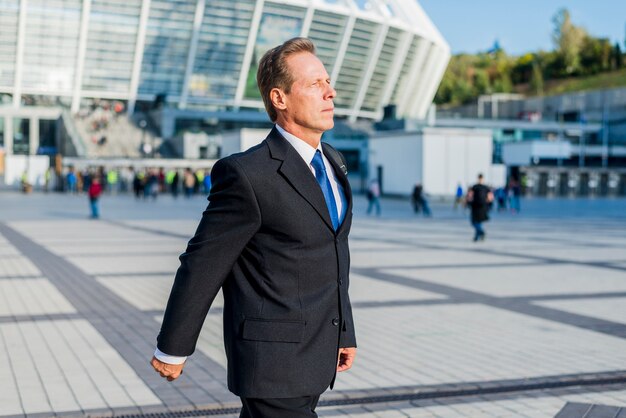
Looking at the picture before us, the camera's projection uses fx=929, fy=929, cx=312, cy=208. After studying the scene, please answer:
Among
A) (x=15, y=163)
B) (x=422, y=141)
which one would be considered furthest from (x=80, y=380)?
(x=15, y=163)

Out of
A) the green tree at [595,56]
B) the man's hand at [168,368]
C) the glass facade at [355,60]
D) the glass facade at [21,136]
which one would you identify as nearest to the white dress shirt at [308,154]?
the man's hand at [168,368]

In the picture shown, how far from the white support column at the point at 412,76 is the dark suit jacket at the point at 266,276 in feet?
284

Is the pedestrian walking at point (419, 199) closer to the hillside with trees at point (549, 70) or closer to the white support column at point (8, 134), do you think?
the white support column at point (8, 134)

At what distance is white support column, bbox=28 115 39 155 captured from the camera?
2933 inches

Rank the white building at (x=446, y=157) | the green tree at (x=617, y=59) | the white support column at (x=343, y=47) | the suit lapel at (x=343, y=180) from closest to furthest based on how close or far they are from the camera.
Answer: the suit lapel at (x=343, y=180) < the white building at (x=446, y=157) < the white support column at (x=343, y=47) < the green tree at (x=617, y=59)

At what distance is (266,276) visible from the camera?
309 cm

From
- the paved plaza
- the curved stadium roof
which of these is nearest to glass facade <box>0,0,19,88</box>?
the curved stadium roof

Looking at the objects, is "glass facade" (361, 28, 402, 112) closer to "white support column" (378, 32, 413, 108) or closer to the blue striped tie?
"white support column" (378, 32, 413, 108)

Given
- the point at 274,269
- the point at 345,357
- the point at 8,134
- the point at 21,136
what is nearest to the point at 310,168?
the point at 274,269

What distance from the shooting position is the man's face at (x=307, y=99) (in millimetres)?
3145

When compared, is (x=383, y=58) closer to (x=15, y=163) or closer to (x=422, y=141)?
(x=15, y=163)

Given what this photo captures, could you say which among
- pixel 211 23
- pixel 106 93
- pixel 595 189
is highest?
pixel 211 23

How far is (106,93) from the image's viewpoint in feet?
257

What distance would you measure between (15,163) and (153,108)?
2140cm
